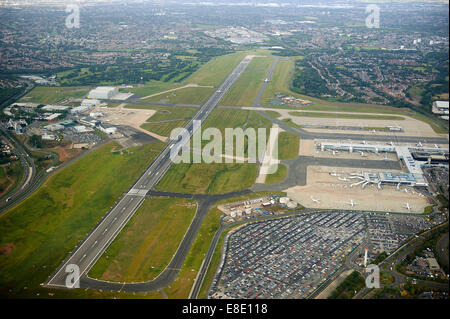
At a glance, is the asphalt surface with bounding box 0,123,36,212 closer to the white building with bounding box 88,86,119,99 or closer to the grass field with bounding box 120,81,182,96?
the white building with bounding box 88,86,119,99

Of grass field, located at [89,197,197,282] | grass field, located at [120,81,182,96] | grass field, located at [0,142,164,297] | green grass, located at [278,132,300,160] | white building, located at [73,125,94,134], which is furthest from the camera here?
grass field, located at [120,81,182,96]

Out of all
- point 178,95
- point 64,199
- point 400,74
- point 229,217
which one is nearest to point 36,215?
point 64,199

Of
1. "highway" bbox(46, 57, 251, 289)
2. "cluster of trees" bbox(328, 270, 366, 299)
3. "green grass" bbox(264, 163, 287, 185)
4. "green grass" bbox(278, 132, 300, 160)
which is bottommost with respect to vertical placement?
"cluster of trees" bbox(328, 270, 366, 299)

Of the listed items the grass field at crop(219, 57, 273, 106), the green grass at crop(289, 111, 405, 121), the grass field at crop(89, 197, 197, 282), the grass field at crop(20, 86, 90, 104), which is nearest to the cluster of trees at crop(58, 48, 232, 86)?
the grass field at crop(20, 86, 90, 104)

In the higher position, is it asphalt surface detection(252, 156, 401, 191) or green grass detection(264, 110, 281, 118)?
green grass detection(264, 110, 281, 118)

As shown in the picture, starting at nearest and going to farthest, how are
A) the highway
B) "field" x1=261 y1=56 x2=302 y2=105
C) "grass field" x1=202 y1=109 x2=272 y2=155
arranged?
the highway, "grass field" x1=202 y1=109 x2=272 y2=155, "field" x1=261 y1=56 x2=302 y2=105
